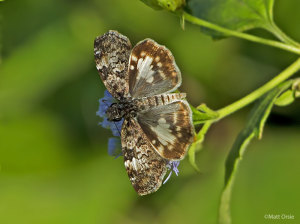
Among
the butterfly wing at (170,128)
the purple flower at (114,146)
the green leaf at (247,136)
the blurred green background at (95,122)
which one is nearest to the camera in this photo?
the butterfly wing at (170,128)

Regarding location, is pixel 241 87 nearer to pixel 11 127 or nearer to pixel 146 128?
pixel 146 128

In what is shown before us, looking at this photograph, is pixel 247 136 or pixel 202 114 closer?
→ pixel 202 114

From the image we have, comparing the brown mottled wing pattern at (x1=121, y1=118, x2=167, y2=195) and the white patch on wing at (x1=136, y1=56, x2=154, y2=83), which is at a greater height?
the white patch on wing at (x1=136, y1=56, x2=154, y2=83)

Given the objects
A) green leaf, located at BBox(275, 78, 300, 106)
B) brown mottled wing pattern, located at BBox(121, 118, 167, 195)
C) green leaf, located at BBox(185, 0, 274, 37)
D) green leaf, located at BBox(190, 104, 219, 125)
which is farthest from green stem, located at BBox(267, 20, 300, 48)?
brown mottled wing pattern, located at BBox(121, 118, 167, 195)

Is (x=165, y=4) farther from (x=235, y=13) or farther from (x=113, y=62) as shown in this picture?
(x=235, y=13)

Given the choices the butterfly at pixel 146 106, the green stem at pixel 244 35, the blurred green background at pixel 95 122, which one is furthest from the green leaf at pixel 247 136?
the blurred green background at pixel 95 122

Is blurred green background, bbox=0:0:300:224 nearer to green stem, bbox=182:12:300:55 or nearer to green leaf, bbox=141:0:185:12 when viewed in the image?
green stem, bbox=182:12:300:55

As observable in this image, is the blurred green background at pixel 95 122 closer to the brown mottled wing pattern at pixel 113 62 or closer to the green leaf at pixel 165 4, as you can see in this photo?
the brown mottled wing pattern at pixel 113 62

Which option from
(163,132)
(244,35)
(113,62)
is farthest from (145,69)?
(244,35)
